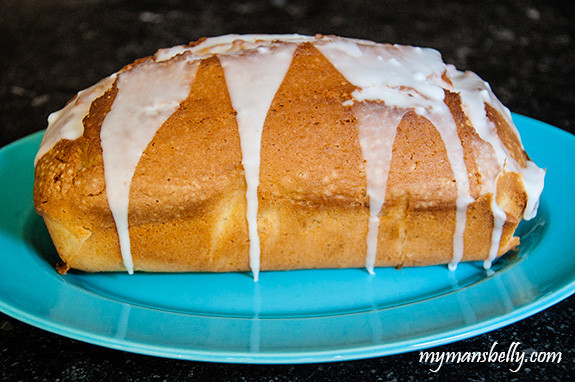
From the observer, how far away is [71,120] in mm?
1420

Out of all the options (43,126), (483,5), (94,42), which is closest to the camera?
(43,126)

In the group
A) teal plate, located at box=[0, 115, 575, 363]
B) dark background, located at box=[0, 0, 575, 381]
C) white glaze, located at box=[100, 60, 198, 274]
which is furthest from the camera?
dark background, located at box=[0, 0, 575, 381]

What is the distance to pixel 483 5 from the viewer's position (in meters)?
3.11

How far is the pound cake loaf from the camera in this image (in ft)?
4.33

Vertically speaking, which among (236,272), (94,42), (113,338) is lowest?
(94,42)

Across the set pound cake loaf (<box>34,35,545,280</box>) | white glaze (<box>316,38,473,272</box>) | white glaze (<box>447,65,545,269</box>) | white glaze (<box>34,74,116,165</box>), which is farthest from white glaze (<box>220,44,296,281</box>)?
white glaze (<box>447,65,545,269</box>)

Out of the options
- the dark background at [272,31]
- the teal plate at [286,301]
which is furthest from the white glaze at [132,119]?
the dark background at [272,31]

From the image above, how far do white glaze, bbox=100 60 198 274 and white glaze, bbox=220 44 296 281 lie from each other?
98 millimetres

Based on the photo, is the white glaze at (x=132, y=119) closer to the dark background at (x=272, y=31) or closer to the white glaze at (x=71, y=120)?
the white glaze at (x=71, y=120)

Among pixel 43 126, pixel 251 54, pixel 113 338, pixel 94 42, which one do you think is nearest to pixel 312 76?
pixel 251 54

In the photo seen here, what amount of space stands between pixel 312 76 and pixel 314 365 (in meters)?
0.57

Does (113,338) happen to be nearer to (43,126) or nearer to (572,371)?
(572,371)

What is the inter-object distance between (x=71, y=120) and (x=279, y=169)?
0.45 meters

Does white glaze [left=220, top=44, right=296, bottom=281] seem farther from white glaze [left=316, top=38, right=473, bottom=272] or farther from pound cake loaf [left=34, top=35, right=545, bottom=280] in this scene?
white glaze [left=316, top=38, right=473, bottom=272]
